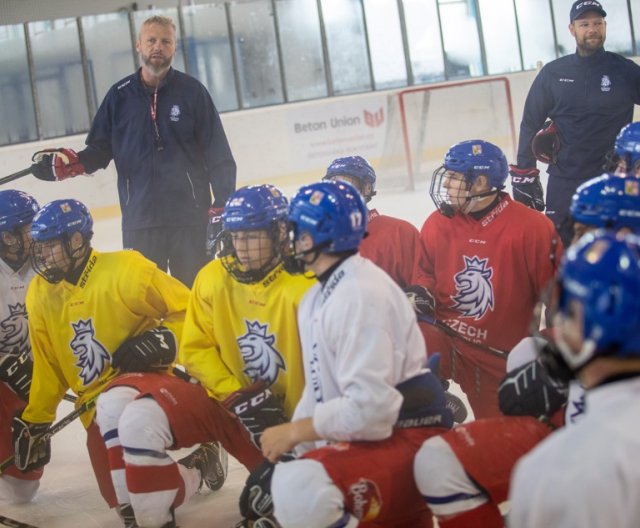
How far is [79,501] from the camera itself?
353cm

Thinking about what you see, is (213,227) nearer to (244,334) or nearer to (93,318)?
(93,318)

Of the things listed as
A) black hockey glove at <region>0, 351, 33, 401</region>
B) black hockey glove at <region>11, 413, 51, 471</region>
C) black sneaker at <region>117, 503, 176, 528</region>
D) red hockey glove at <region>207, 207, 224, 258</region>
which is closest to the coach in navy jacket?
red hockey glove at <region>207, 207, 224, 258</region>

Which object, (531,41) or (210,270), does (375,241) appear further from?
(531,41)

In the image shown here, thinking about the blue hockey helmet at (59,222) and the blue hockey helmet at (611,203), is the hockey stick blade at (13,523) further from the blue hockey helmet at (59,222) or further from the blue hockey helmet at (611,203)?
the blue hockey helmet at (611,203)

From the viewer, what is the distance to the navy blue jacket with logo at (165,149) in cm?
415

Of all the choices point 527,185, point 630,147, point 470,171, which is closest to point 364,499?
point 470,171

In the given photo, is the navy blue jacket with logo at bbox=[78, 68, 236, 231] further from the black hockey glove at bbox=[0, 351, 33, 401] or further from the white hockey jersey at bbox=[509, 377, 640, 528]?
the white hockey jersey at bbox=[509, 377, 640, 528]

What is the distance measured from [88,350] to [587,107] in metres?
2.47

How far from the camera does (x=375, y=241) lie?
3.72 metres

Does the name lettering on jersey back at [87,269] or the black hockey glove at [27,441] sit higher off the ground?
the name lettering on jersey back at [87,269]

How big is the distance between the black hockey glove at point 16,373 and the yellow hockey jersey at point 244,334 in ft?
3.10

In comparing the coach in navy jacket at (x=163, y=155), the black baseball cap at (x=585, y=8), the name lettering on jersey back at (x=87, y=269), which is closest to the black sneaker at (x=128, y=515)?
the name lettering on jersey back at (x=87, y=269)

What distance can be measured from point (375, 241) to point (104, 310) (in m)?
1.03

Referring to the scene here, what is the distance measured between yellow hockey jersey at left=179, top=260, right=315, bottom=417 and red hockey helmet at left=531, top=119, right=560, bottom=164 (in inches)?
81.1
